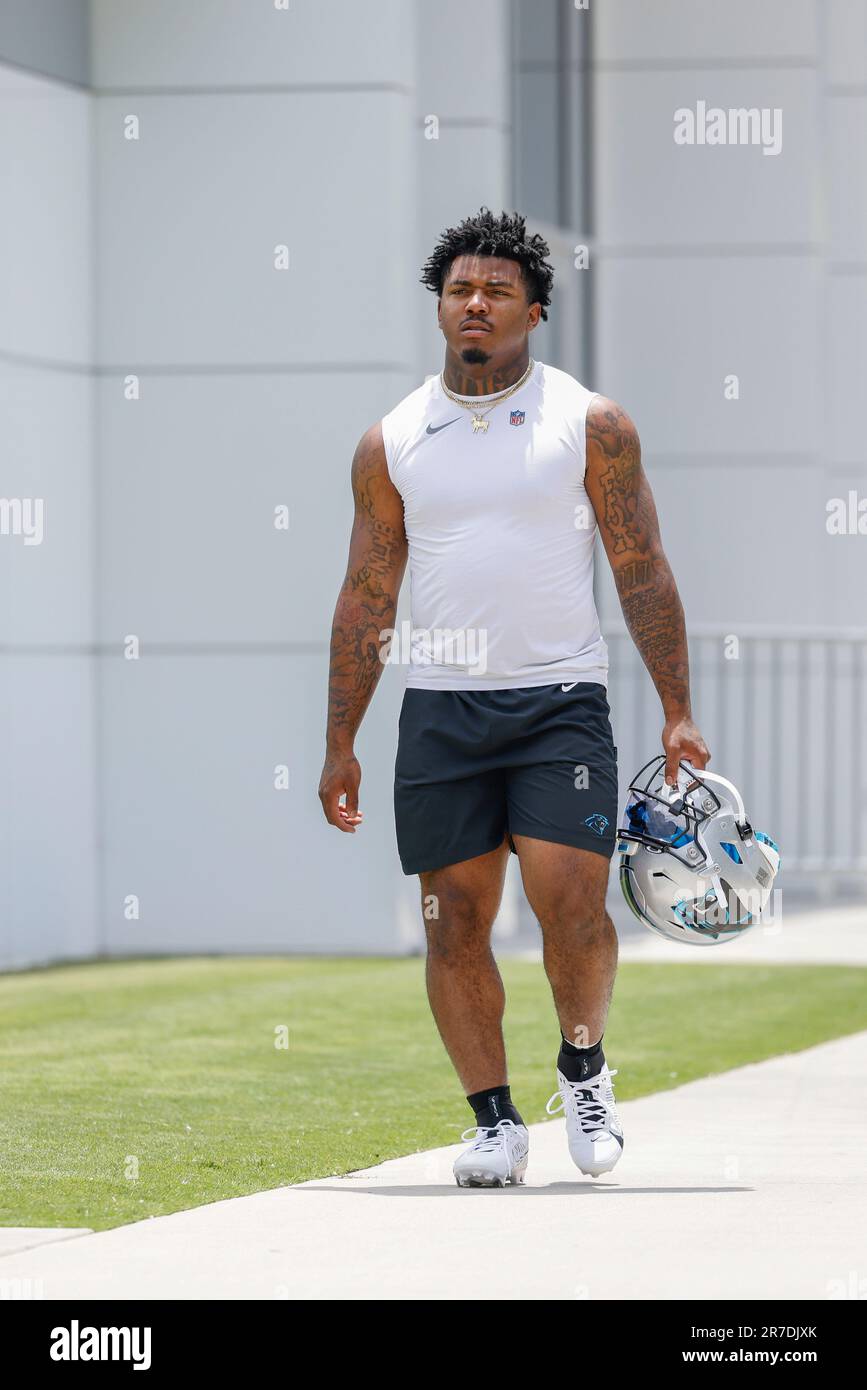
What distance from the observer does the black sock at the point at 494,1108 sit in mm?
6047

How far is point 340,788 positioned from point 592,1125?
3.29ft

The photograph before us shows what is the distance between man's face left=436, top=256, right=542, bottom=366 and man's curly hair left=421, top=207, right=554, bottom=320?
22mm

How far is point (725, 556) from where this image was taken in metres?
16.5

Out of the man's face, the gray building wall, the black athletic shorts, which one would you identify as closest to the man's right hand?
the black athletic shorts

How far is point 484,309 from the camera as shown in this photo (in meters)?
6.08

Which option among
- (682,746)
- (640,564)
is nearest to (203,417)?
(640,564)

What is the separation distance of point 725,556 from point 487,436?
1061 centimetres

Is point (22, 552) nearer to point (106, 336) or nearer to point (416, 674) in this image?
point (106, 336)

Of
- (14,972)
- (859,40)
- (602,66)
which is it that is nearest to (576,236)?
(602,66)

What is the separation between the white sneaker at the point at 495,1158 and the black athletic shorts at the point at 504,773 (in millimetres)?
638

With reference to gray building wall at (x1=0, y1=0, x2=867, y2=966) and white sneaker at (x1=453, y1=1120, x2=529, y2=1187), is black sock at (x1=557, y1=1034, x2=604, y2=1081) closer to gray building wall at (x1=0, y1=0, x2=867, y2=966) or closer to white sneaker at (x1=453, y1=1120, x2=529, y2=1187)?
white sneaker at (x1=453, y1=1120, x2=529, y2=1187)

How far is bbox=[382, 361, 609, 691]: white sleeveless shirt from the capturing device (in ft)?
19.6

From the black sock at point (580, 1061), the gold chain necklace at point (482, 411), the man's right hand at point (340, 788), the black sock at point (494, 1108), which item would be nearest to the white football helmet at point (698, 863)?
the black sock at point (580, 1061)

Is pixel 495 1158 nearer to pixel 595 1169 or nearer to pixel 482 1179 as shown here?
pixel 482 1179
